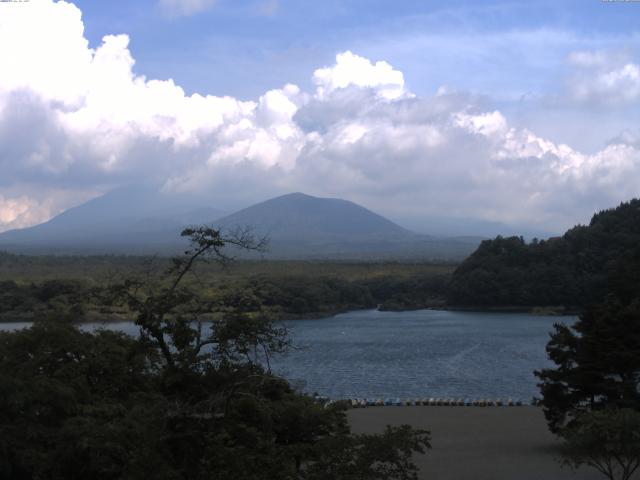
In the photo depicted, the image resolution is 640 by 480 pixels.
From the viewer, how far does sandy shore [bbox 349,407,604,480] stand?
45.0 feet

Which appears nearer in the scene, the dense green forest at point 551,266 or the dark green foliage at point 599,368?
the dark green foliage at point 599,368

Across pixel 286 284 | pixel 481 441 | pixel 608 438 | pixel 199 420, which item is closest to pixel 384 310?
pixel 286 284

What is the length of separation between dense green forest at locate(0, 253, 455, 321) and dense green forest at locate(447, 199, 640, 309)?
4.69 m

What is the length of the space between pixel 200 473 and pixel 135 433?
2.32 ft

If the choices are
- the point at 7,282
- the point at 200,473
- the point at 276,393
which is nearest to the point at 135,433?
the point at 200,473

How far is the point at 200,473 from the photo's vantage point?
259 inches

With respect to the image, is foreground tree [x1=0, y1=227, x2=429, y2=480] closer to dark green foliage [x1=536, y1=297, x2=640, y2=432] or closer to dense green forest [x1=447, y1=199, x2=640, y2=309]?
dark green foliage [x1=536, y1=297, x2=640, y2=432]

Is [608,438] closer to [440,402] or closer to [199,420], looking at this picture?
[199,420]

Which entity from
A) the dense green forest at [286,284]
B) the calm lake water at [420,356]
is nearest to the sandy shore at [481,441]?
the calm lake water at [420,356]

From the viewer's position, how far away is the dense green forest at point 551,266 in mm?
55062

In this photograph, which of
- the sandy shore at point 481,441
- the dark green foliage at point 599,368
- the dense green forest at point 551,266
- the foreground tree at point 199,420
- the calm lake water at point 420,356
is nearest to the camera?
the foreground tree at point 199,420

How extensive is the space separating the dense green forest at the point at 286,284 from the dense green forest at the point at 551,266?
469 cm

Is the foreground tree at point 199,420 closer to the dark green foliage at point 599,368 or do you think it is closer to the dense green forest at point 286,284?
the dark green foliage at point 599,368

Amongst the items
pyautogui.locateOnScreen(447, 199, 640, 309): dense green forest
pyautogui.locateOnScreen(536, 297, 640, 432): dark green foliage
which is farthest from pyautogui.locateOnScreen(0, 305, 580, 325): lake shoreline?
pyautogui.locateOnScreen(536, 297, 640, 432): dark green foliage
